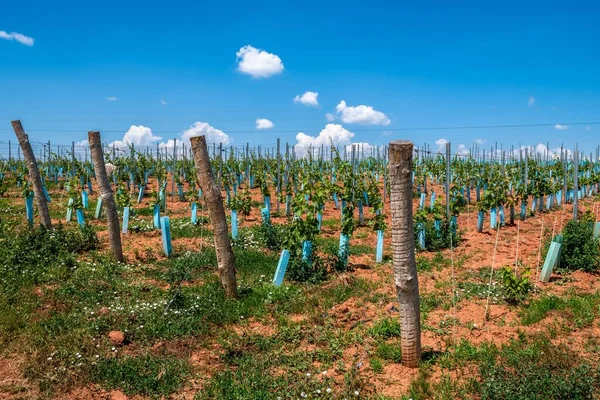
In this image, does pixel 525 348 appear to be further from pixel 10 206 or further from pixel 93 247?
pixel 10 206

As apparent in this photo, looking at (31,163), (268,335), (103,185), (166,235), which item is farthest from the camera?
(31,163)

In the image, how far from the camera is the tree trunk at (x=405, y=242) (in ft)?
14.4

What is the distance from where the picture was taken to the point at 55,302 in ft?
21.5

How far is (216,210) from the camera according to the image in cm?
686

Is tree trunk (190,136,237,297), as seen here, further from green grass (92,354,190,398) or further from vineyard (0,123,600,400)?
green grass (92,354,190,398)

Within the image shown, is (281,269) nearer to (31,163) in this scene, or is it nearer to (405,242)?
(405,242)

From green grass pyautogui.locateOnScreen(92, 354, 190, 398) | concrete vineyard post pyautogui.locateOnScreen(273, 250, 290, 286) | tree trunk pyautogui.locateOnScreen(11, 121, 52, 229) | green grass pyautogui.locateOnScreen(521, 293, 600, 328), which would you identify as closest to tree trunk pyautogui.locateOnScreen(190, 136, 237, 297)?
concrete vineyard post pyautogui.locateOnScreen(273, 250, 290, 286)

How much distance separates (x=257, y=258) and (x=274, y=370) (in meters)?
4.67

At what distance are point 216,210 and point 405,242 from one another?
3.45 metres

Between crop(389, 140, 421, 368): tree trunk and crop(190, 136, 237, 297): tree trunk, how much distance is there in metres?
3.25

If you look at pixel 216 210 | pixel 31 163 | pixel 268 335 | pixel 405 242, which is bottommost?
pixel 268 335

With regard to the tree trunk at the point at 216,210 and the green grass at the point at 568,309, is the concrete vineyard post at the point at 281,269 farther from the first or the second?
the green grass at the point at 568,309

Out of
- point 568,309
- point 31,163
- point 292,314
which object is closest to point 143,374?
point 292,314

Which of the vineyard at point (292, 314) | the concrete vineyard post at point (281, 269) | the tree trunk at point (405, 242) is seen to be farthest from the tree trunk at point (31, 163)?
the tree trunk at point (405, 242)
